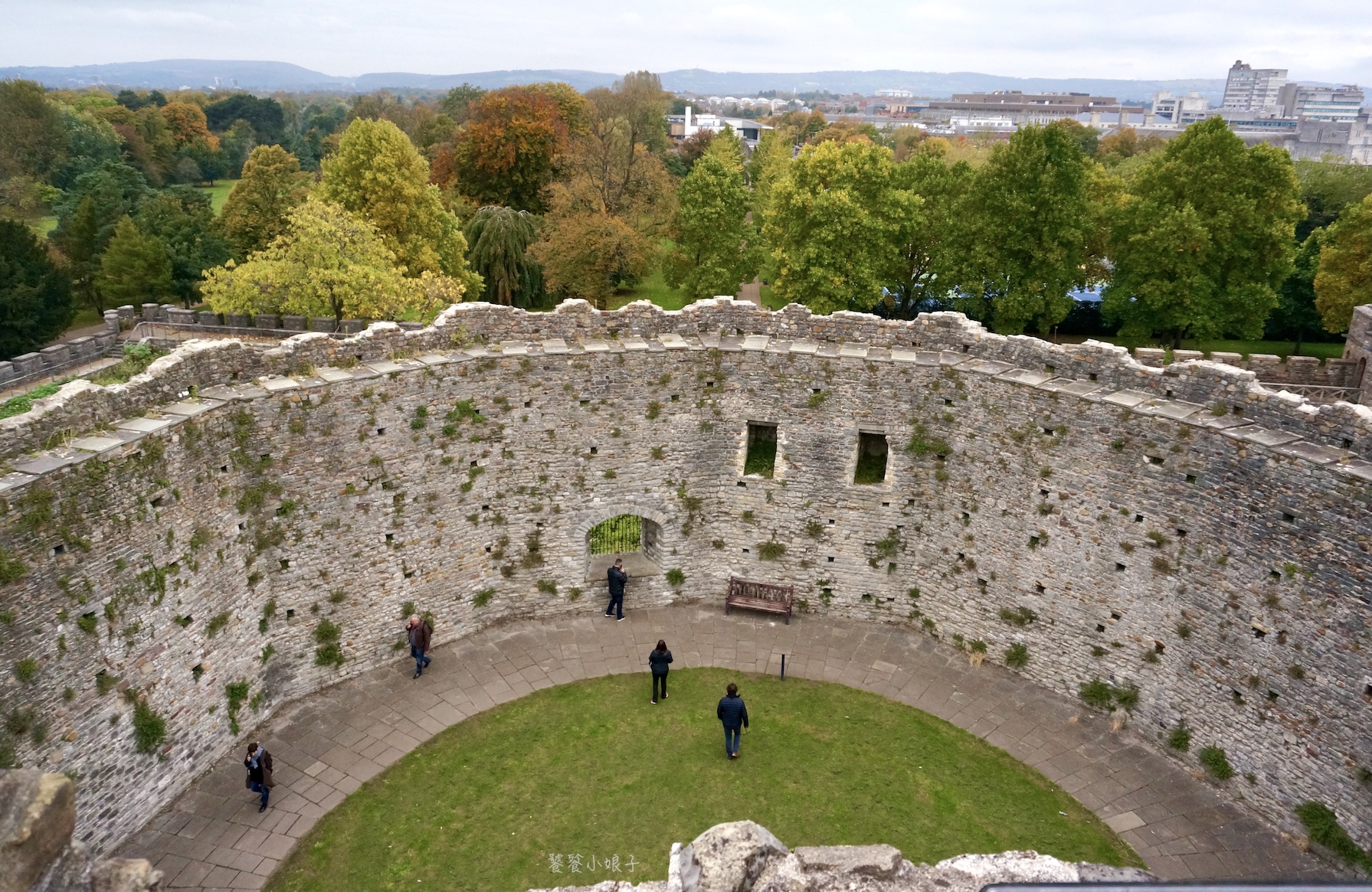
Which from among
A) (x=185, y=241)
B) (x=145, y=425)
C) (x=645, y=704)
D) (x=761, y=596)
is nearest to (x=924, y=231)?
(x=761, y=596)

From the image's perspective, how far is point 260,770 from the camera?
A: 12789mm

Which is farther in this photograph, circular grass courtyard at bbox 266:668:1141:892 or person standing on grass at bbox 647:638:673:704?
person standing on grass at bbox 647:638:673:704

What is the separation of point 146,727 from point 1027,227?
83.6ft

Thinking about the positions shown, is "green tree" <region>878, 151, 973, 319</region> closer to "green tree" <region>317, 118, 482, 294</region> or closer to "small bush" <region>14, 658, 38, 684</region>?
"green tree" <region>317, 118, 482, 294</region>

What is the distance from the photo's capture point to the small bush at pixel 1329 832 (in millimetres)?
11922

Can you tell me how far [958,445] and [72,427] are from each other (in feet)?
48.1

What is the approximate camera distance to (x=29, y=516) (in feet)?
35.0

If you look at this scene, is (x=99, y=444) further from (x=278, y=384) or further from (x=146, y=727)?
(x=146, y=727)

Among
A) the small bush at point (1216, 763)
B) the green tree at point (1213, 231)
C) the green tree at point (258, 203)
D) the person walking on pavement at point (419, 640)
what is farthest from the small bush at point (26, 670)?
the green tree at point (258, 203)

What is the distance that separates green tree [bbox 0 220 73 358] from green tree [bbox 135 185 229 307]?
4.63 metres

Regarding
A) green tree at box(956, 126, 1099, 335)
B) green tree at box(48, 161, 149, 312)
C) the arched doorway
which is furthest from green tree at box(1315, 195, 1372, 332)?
green tree at box(48, 161, 149, 312)

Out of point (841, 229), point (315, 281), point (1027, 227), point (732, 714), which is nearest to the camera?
point (732, 714)

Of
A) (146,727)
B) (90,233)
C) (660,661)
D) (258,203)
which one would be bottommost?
(660,661)

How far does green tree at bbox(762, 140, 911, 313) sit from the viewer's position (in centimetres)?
2888
